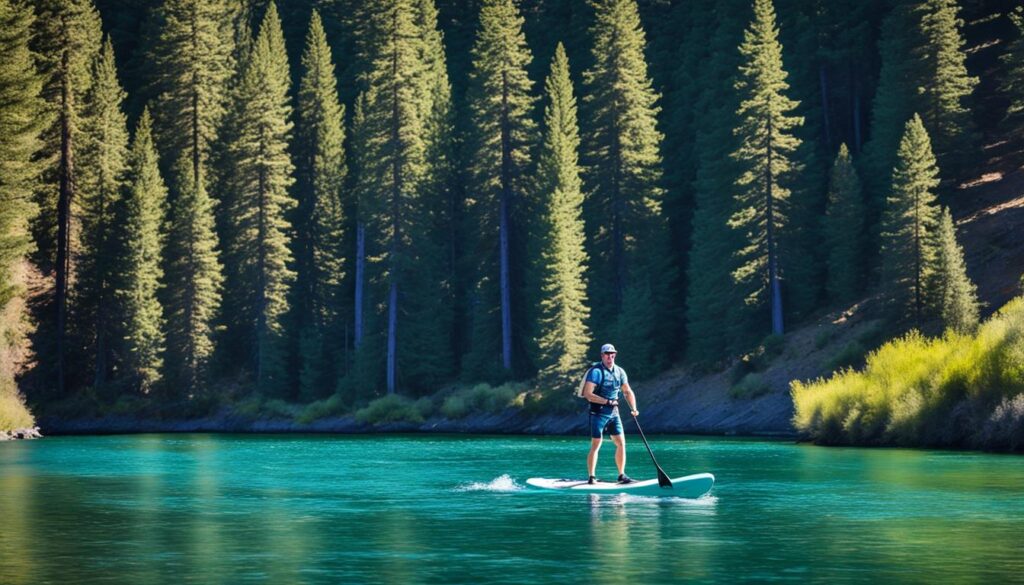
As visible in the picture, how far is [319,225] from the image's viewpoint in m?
80.6

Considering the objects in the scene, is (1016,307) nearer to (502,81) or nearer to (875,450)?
(875,450)

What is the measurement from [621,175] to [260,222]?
2008 centimetres

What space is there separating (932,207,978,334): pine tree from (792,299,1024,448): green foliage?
6.93 metres

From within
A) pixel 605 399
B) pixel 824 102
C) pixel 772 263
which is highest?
pixel 824 102

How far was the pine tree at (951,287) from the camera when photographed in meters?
48.4

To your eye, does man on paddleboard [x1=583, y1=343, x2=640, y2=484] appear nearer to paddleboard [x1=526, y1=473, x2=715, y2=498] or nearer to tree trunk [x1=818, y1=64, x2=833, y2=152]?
paddleboard [x1=526, y1=473, x2=715, y2=498]

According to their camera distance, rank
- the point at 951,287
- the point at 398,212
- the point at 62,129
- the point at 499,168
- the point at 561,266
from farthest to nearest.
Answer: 1. the point at 62,129
2. the point at 398,212
3. the point at 499,168
4. the point at 561,266
5. the point at 951,287

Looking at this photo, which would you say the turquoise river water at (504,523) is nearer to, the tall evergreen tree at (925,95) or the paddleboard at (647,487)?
the paddleboard at (647,487)

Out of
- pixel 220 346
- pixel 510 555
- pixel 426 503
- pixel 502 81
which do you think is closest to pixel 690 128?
pixel 502 81

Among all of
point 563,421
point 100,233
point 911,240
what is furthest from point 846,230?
point 100,233

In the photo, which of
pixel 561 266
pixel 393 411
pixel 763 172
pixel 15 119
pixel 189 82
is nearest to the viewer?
pixel 15 119

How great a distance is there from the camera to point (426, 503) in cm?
2277

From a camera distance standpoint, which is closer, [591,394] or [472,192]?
[591,394]

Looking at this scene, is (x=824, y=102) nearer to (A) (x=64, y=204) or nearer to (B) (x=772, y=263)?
(B) (x=772, y=263)
